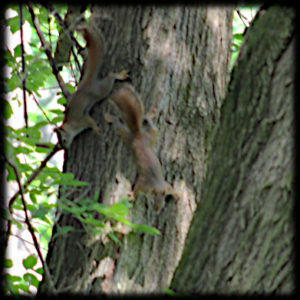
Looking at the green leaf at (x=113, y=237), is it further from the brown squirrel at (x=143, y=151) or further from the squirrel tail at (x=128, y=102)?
the squirrel tail at (x=128, y=102)

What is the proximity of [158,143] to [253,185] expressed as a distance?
0.77 metres

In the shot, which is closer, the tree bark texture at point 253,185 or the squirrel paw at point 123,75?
the tree bark texture at point 253,185

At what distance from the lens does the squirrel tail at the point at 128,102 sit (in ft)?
6.08

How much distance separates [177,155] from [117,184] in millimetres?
311

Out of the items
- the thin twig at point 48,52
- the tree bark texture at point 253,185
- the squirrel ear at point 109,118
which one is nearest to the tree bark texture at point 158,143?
the squirrel ear at point 109,118

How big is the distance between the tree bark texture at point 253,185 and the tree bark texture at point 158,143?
0.47 meters

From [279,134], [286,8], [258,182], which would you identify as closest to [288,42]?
[286,8]

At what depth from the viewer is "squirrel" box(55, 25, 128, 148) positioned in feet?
6.15

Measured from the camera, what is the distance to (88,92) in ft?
6.32

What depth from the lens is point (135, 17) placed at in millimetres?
1946

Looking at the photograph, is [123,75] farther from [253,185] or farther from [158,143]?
[253,185]

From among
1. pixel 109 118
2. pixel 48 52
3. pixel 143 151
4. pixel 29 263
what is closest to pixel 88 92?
pixel 109 118

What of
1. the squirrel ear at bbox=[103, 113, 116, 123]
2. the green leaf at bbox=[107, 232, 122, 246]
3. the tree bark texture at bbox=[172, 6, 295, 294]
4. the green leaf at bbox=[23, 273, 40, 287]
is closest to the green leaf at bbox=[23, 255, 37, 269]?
the green leaf at bbox=[23, 273, 40, 287]

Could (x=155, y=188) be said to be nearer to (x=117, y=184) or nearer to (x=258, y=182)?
(x=117, y=184)
